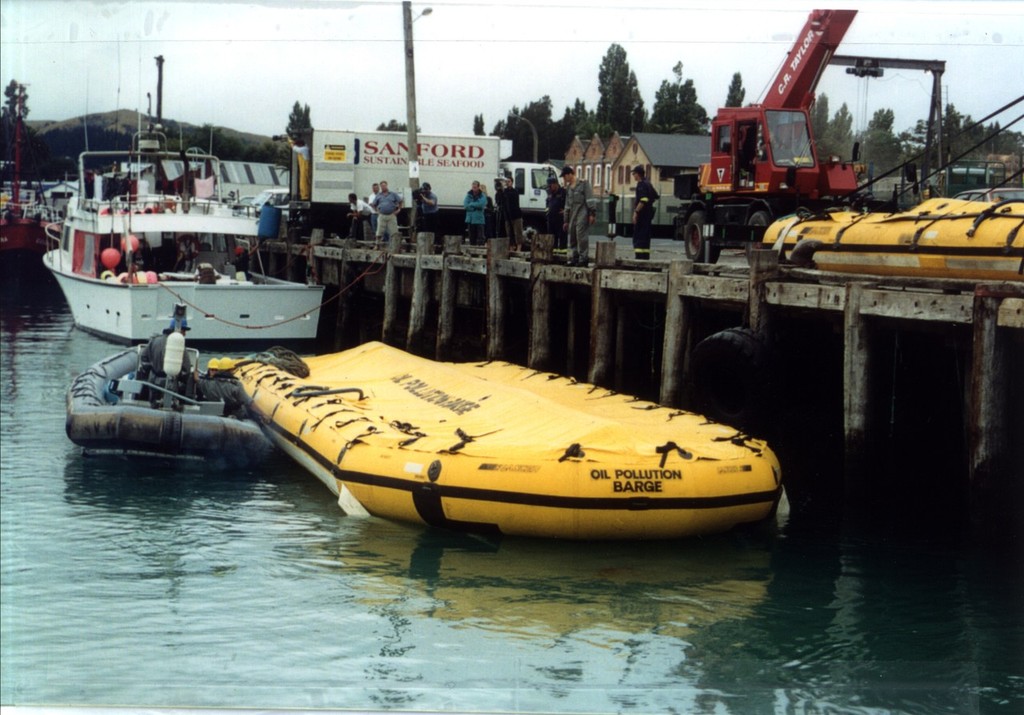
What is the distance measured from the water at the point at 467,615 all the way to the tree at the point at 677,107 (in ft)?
11.1

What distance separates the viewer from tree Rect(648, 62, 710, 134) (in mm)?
7883

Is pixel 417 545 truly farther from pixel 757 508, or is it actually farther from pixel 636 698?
pixel 636 698

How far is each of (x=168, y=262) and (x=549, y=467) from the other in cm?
1326

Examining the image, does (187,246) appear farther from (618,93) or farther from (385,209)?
(618,93)

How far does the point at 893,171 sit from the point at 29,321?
1458cm

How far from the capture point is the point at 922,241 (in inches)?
442

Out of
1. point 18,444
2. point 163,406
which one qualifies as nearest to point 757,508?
point 163,406

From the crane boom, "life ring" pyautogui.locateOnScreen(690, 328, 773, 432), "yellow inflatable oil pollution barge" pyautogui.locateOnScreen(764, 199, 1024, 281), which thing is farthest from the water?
the crane boom

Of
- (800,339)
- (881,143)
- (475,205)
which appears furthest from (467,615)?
(475,205)

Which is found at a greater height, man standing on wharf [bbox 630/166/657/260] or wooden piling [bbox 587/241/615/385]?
man standing on wharf [bbox 630/166/657/260]

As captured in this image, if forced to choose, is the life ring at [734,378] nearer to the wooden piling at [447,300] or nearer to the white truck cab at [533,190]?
the wooden piling at [447,300]

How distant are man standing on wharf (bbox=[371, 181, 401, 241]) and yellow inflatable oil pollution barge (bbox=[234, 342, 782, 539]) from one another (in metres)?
9.86

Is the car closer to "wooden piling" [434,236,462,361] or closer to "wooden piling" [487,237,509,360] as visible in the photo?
"wooden piling" [487,237,509,360]

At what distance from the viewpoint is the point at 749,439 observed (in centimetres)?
1000
